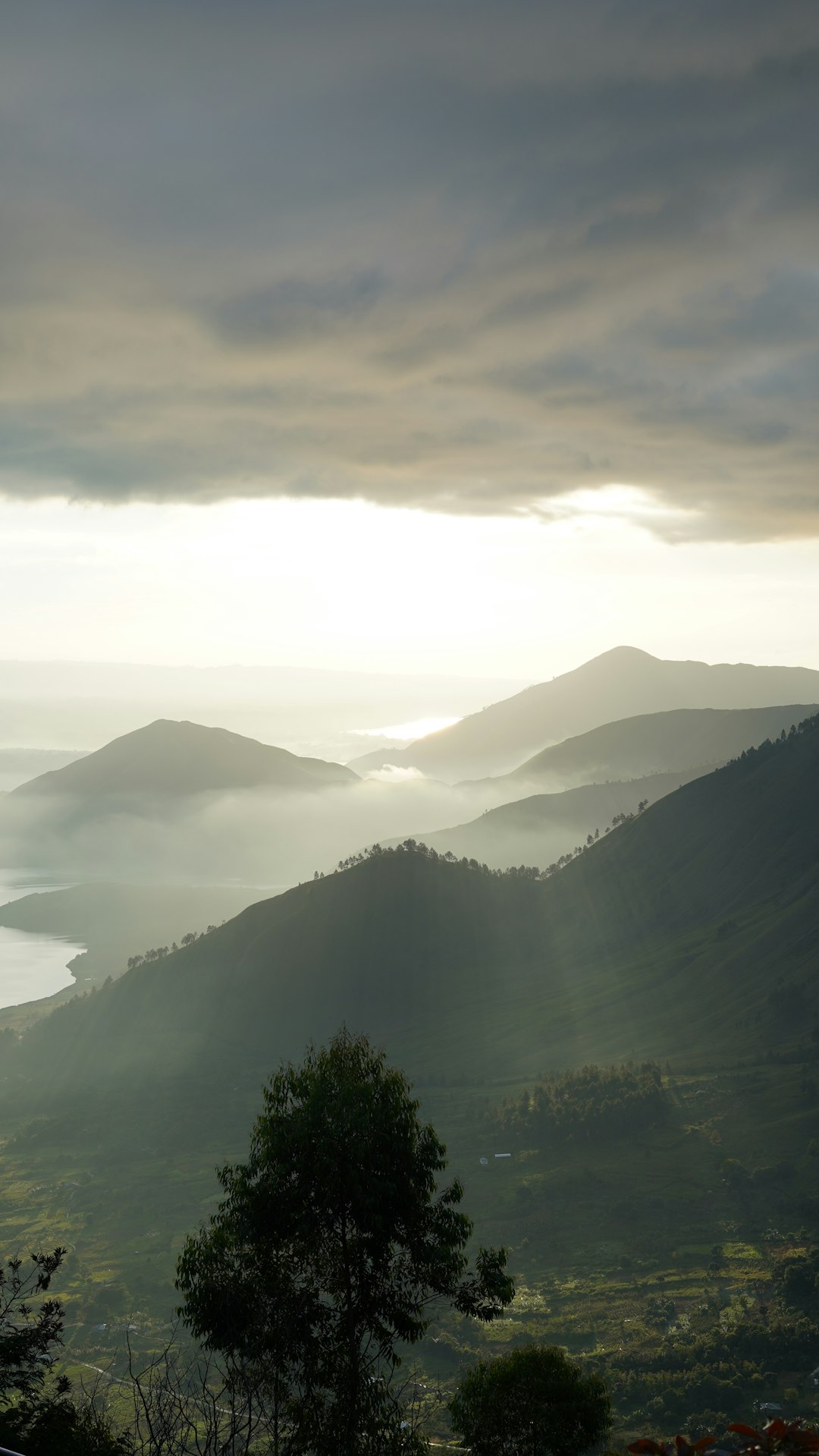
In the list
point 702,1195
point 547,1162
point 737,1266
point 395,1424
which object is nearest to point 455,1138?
point 547,1162

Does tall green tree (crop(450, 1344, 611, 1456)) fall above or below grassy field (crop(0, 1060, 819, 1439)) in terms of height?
above

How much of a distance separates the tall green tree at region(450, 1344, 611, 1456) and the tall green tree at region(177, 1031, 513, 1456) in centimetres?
471

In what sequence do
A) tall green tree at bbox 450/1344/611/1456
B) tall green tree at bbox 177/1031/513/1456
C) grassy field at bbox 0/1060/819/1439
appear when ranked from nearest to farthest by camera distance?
tall green tree at bbox 177/1031/513/1456 < tall green tree at bbox 450/1344/611/1456 < grassy field at bbox 0/1060/819/1439

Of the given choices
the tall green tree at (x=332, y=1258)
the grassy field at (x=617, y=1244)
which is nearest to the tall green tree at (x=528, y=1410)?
the tall green tree at (x=332, y=1258)

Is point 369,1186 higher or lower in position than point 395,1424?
higher

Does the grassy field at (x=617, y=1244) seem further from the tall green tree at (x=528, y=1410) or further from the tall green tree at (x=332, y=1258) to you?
the tall green tree at (x=332, y=1258)

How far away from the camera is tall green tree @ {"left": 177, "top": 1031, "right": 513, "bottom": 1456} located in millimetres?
27047

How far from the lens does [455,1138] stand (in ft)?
649

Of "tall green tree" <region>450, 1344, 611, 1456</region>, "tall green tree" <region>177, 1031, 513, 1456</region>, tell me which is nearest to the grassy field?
"tall green tree" <region>450, 1344, 611, 1456</region>

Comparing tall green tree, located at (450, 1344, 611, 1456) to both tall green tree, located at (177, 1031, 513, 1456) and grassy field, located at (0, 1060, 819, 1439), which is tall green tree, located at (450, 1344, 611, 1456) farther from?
grassy field, located at (0, 1060, 819, 1439)

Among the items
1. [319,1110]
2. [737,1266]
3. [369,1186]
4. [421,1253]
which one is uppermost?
[319,1110]

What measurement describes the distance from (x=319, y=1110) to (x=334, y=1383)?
6.64 metres

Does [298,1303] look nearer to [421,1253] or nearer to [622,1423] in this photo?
[421,1253]

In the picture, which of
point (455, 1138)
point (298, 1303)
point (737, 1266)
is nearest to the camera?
point (298, 1303)
